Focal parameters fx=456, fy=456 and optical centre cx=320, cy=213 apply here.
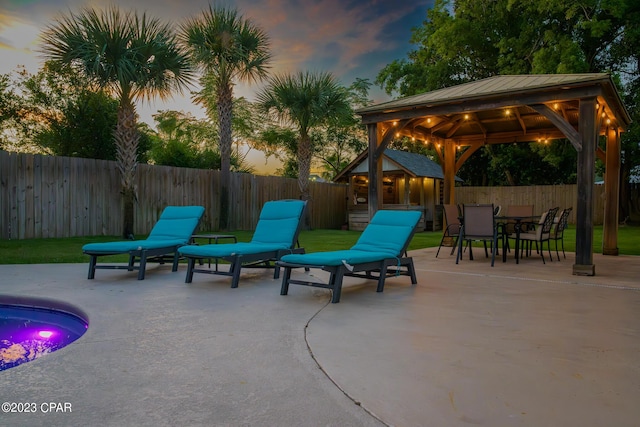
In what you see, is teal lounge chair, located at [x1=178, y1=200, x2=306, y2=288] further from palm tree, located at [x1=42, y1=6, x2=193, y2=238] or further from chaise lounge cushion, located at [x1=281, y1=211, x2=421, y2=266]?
palm tree, located at [x1=42, y1=6, x2=193, y2=238]

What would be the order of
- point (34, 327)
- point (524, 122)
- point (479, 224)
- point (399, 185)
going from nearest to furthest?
point (34, 327) < point (479, 224) < point (524, 122) < point (399, 185)

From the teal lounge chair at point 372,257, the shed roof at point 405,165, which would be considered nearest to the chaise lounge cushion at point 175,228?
the teal lounge chair at point 372,257

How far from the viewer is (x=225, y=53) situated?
43.8 feet

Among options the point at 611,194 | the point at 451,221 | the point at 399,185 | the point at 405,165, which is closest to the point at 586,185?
the point at 451,221

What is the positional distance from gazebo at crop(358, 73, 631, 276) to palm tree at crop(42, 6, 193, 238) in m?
5.51

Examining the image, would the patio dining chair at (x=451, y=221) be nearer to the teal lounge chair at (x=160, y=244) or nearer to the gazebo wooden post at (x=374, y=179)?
the gazebo wooden post at (x=374, y=179)

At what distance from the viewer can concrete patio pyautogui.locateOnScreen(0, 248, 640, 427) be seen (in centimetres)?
203

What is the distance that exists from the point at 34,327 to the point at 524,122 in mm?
9956


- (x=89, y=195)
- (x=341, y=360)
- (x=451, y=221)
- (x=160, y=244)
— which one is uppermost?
(x=89, y=195)

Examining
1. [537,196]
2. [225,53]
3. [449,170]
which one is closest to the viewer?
[449,170]

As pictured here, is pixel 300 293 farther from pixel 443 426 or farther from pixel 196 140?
pixel 196 140

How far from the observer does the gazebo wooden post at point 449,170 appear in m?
11.2

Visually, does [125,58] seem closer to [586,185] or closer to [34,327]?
[34,327]

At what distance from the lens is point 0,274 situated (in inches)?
240
